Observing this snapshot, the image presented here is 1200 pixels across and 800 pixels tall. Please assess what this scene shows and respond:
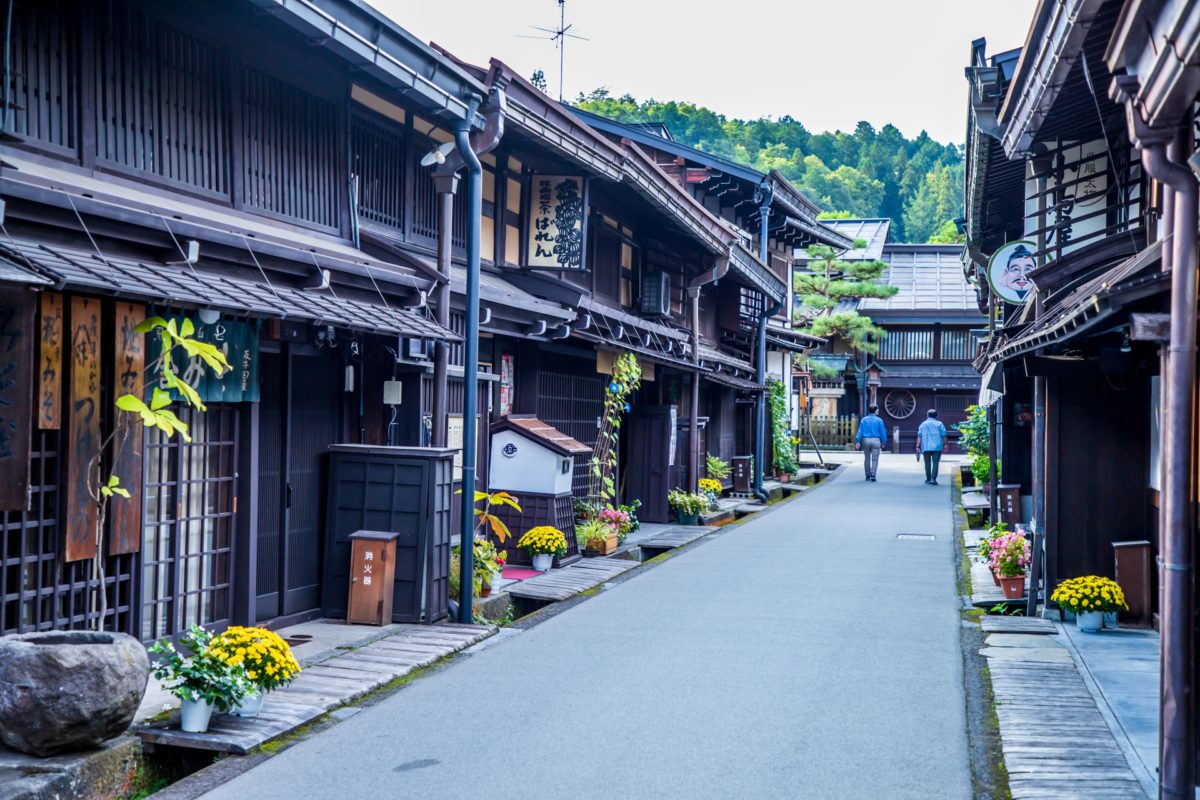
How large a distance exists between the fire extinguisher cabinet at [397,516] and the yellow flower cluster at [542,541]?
14.5 feet

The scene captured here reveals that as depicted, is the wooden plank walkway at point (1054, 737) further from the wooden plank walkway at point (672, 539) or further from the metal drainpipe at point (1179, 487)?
the wooden plank walkway at point (672, 539)

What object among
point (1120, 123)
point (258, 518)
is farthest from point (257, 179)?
point (1120, 123)

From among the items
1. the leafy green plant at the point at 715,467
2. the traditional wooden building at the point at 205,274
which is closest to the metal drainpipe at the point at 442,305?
the traditional wooden building at the point at 205,274

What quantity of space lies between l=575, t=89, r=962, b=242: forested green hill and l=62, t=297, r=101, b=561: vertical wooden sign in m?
89.2

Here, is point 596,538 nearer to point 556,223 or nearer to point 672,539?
point 672,539

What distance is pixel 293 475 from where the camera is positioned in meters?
11.7

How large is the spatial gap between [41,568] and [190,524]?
6.99ft

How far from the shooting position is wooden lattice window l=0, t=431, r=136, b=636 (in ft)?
25.7

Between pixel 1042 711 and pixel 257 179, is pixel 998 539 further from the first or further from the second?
pixel 257 179

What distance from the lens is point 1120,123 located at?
13266 mm

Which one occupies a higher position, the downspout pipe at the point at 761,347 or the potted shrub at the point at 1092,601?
the downspout pipe at the point at 761,347

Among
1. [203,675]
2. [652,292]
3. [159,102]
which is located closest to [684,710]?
[203,675]

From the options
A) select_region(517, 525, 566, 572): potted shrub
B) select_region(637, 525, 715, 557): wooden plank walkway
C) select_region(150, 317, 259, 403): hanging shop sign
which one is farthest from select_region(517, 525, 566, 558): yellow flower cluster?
select_region(150, 317, 259, 403): hanging shop sign

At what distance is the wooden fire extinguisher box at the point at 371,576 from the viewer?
11.7 m
